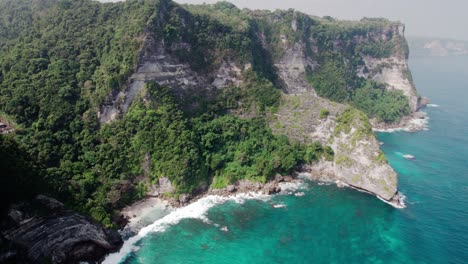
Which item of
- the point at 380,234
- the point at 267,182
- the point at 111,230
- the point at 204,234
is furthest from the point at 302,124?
the point at 111,230

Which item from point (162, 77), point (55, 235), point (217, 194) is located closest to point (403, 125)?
point (217, 194)

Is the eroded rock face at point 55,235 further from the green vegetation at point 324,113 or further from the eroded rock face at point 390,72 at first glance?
the eroded rock face at point 390,72

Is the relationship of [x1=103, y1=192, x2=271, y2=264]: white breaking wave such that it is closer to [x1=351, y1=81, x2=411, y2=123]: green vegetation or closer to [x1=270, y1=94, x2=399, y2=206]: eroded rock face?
[x1=270, y1=94, x2=399, y2=206]: eroded rock face

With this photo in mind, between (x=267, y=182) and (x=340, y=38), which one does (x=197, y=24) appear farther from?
(x=340, y=38)

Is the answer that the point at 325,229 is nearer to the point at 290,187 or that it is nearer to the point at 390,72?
the point at 290,187

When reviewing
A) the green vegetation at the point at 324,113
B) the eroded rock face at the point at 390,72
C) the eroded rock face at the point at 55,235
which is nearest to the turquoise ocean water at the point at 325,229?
the eroded rock face at the point at 55,235

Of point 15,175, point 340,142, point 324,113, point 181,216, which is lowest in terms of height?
point 181,216

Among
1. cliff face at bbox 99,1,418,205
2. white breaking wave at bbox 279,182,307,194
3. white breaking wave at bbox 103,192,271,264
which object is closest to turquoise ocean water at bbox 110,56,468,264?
white breaking wave at bbox 103,192,271,264
